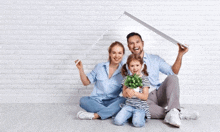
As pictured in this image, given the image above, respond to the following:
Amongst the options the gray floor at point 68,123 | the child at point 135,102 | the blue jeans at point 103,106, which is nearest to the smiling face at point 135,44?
the child at point 135,102

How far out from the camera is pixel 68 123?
1971 millimetres

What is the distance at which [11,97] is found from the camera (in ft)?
9.21

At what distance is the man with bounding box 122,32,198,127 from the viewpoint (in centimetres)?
197

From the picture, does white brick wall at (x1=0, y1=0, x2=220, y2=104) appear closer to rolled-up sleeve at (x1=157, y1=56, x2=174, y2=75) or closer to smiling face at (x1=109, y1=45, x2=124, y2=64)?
rolled-up sleeve at (x1=157, y1=56, x2=174, y2=75)

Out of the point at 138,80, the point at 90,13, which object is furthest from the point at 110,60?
the point at 90,13

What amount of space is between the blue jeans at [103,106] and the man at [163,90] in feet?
0.67

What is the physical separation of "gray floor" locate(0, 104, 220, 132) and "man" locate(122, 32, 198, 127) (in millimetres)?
74

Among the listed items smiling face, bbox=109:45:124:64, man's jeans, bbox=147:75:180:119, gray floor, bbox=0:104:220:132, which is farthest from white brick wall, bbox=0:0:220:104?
man's jeans, bbox=147:75:180:119

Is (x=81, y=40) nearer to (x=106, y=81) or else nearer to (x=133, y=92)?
(x=106, y=81)

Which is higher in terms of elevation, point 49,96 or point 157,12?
point 157,12

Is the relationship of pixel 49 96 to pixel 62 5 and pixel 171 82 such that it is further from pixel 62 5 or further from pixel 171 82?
pixel 171 82

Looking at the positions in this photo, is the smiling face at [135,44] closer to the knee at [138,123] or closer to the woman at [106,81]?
the woman at [106,81]

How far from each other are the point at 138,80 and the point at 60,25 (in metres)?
1.24

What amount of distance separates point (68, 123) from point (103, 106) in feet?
1.15
